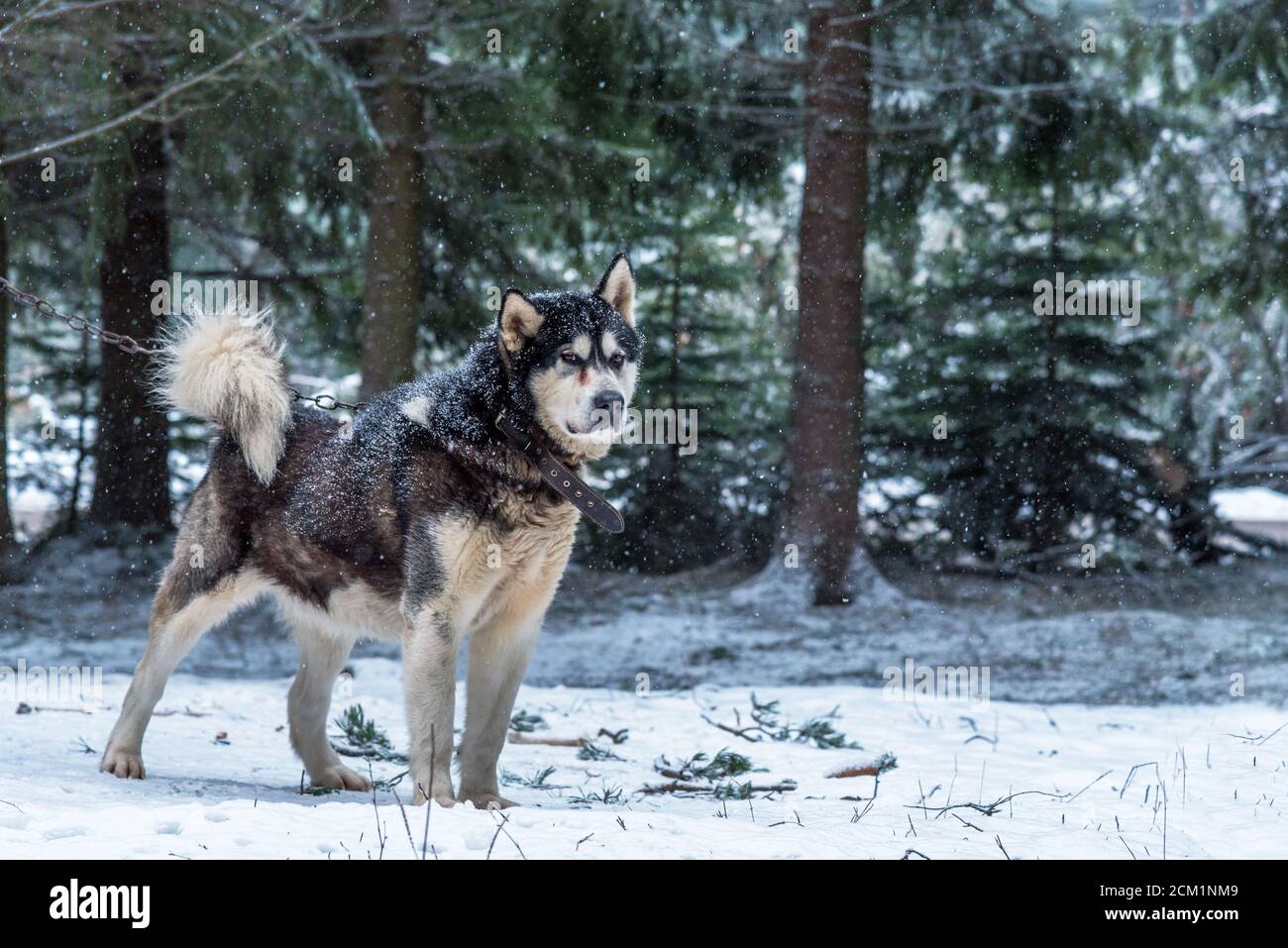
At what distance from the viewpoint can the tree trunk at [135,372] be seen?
13.3 meters

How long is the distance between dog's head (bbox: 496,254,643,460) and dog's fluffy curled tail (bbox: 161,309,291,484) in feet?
4.23

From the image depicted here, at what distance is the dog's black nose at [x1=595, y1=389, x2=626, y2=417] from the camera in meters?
5.20

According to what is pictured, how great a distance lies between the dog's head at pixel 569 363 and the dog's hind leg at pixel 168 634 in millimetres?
1739

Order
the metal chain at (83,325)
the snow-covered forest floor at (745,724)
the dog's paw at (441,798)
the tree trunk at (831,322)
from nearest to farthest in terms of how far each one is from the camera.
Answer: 1. the snow-covered forest floor at (745,724)
2. the dog's paw at (441,798)
3. the metal chain at (83,325)
4. the tree trunk at (831,322)

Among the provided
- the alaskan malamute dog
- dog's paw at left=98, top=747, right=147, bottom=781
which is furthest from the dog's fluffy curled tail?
dog's paw at left=98, top=747, right=147, bottom=781

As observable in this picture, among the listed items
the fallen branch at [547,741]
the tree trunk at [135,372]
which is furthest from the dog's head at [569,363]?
the tree trunk at [135,372]

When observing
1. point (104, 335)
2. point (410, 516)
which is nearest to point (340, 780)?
point (410, 516)

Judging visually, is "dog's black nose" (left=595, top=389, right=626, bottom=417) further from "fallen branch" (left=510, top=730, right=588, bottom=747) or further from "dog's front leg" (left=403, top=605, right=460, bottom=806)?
"fallen branch" (left=510, top=730, right=588, bottom=747)

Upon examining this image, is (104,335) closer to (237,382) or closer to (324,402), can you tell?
(237,382)

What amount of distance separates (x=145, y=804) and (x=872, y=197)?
11.3 meters

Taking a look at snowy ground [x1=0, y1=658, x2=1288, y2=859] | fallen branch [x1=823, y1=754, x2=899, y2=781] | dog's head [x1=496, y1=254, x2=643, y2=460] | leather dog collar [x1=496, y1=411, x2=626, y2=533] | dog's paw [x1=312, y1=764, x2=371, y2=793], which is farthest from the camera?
fallen branch [x1=823, y1=754, x2=899, y2=781]

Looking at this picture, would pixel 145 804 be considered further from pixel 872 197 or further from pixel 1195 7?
pixel 1195 7

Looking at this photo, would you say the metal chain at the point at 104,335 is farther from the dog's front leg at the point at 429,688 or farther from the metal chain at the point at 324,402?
the dog's front leg at the point at 429,688
